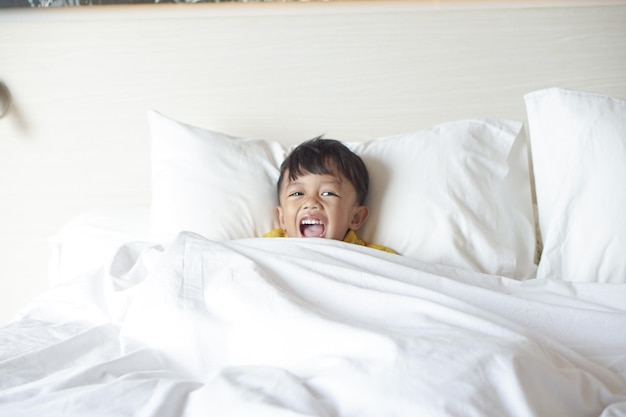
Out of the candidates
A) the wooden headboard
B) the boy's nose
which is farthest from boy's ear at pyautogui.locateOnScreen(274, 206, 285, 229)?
the wooden headboard

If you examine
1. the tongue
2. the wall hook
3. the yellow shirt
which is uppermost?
the wall hook

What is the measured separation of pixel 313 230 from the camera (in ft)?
5.49

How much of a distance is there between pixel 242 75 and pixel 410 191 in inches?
26.1

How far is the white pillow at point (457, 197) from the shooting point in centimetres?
163

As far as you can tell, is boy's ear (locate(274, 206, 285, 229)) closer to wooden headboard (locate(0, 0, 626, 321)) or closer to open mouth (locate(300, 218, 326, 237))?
open mouth (locate(300, 218, 326, 237))

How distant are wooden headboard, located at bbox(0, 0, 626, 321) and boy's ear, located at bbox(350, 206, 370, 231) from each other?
1.22 ft

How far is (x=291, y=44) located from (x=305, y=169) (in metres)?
0.51

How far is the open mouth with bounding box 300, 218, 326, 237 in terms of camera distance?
1659 mm

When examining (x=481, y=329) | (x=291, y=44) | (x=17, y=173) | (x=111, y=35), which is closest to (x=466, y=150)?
(x=291, y=44)

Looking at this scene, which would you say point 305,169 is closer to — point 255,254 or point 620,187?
point 255,254

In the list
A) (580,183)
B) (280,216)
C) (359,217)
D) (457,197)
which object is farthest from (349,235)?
(580,183)

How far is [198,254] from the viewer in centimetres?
134

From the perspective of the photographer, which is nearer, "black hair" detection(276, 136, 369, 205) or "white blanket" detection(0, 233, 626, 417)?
"white blanket" detection(0, 233, 626, 417)

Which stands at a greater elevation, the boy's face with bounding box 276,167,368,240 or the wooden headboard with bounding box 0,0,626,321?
the wooden headboard with bounding box 0,0,626,321
